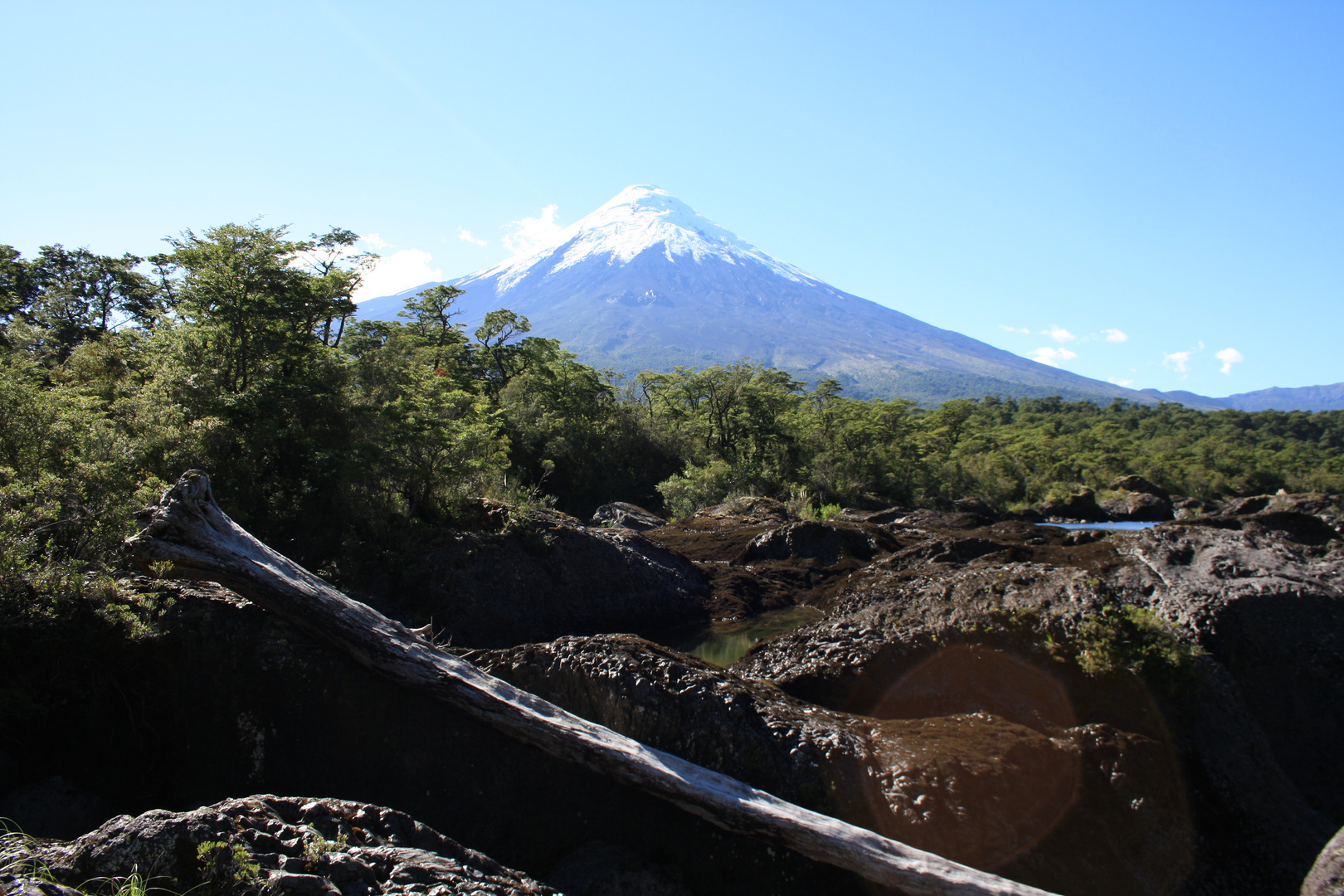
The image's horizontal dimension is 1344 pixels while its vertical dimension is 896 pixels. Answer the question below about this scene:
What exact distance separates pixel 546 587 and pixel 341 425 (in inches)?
211

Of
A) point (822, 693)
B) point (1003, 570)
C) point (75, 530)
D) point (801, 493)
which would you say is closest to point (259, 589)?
point (75, 530)

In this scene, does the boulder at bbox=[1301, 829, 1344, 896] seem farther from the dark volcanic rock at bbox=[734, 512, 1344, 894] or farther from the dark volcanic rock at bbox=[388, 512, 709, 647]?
the dark volcanic rock at bbox=[388, 512, 709, 647]

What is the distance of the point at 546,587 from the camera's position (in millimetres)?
14109

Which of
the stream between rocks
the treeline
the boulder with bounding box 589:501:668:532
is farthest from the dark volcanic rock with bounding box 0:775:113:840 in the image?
the boulder with bounding box 589:501:668:532

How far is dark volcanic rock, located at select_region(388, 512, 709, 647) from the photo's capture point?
42.3 ft

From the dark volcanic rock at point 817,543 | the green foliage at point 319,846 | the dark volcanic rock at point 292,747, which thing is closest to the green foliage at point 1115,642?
the dark volcanic rock at point 292,747

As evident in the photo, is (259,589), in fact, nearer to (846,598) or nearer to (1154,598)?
(846,598)

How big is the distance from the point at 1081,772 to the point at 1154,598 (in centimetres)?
317

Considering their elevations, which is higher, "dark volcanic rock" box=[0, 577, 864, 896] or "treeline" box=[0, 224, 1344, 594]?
"treeline" box=[0, 224, 1344, 594]

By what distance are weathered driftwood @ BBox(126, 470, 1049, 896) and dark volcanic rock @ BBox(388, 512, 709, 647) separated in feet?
21.9

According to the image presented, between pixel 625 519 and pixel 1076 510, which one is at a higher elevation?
pixel 1076 510

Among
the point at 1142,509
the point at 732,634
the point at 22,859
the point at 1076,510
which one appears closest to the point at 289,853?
the point at 22,859

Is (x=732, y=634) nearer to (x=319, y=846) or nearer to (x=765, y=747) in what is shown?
(x=765, y=747)

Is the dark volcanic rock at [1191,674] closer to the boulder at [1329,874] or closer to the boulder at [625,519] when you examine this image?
the boulder at [1329,874]
